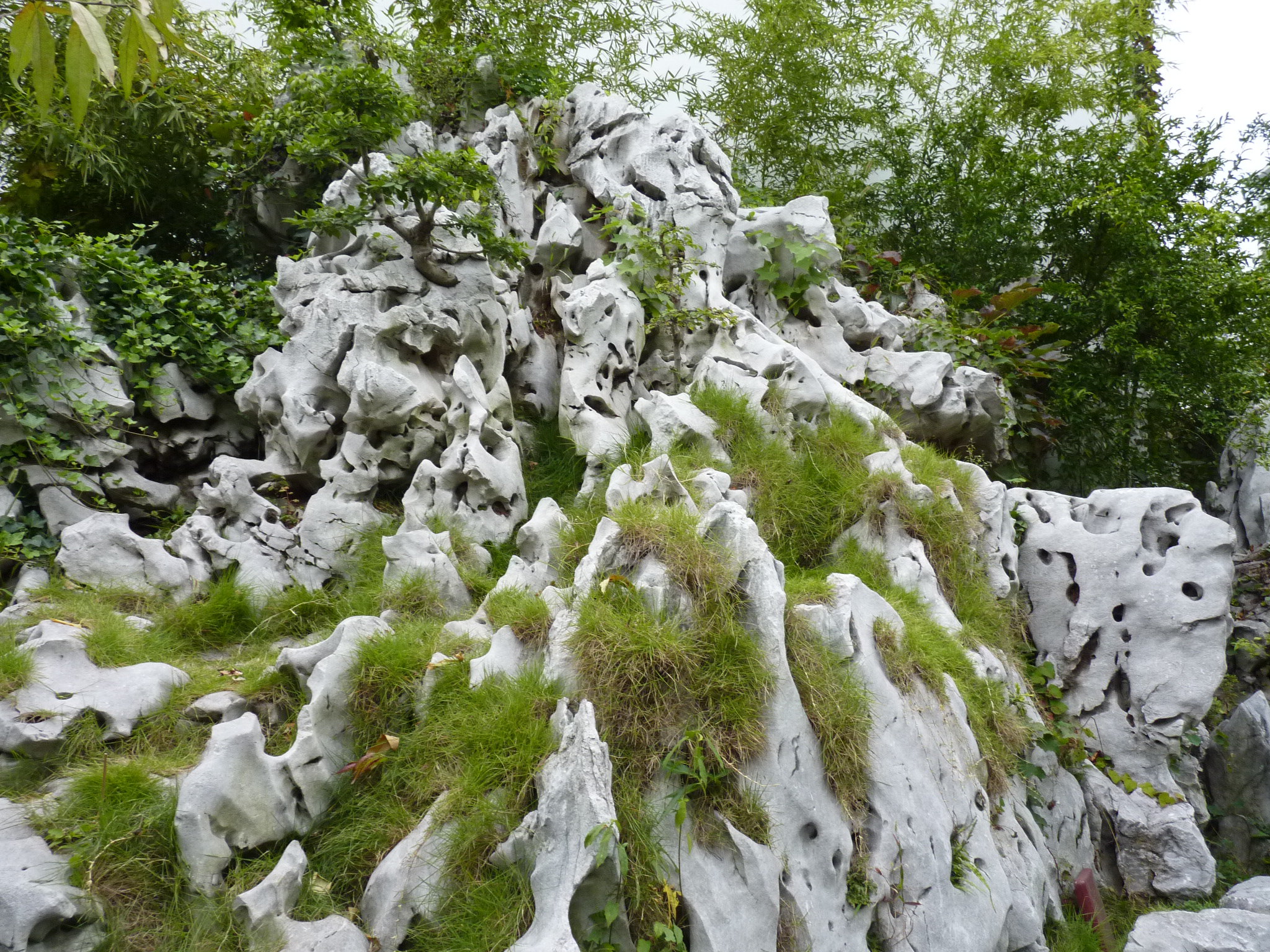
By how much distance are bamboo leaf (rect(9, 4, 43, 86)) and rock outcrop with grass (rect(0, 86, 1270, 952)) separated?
2201mm

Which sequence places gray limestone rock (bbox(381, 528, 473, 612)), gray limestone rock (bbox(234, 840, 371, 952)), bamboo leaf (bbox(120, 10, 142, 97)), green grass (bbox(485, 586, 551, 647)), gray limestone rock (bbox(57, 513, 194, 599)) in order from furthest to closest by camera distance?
1. gray limestone rock (bbox(57, 513, 194, 599))
2. gray limestone rock (bbox(381, 528, 473, 612))
3. green grass (bbox(485, 586, 551, 647))
4. gray limestone rock (bbox(234, 840, 371, 952))
5. bamboo leaf (bbox(120, 10, 142, 97))

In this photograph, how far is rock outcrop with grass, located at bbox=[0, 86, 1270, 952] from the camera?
2.73 metres

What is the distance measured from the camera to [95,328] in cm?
525

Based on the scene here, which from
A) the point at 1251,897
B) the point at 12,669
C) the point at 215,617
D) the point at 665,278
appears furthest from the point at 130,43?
the point at 1251,897

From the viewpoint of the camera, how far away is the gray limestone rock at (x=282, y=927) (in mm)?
2559

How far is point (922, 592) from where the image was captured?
4.16 meters

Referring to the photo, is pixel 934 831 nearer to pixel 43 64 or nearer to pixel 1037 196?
pixel 43 64

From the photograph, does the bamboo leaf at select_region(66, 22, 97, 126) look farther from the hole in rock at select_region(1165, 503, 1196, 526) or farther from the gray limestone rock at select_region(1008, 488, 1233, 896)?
Answer: the hole in rock at select_region(1165, 503, 1196, 526)

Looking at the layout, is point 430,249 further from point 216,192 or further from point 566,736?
point 566,736

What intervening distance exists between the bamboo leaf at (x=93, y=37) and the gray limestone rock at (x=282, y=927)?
2.43 meters

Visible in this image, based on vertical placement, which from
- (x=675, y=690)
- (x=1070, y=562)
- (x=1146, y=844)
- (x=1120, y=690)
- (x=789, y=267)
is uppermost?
(x=789, y=267)

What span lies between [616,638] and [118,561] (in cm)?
305

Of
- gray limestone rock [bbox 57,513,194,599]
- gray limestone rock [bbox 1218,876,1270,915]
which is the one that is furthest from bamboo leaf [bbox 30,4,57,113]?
gray limestone rock [bbox 1218,876,1270,915]

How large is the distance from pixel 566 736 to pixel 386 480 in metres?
2.78
